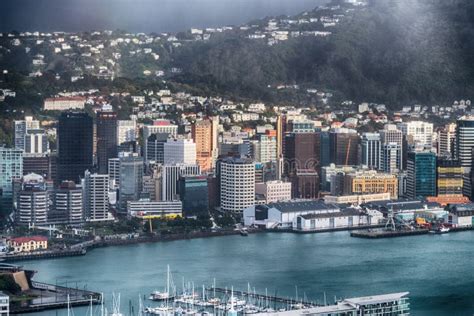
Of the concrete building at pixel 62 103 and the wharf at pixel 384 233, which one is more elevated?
the concrete building at pixel 62 103

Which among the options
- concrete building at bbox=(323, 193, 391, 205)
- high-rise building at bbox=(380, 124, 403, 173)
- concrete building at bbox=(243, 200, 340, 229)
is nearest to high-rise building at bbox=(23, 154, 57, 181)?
concrete building at bbox=(243, 200, 340, 229)

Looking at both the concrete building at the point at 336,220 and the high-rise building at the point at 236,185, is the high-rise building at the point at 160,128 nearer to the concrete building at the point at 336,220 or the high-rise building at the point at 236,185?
the high-rise building at the point at 236,185

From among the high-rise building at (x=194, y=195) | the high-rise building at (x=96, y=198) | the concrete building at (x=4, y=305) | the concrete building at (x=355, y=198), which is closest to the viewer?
the concrete building at (x=4, y=305)

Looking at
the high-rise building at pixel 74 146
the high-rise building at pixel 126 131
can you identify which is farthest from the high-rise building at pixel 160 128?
the high-rise building at pixel 74 146

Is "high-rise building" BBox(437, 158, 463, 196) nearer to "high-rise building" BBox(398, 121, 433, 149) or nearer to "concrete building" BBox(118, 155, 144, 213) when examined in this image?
"high-rise building" BBox(398, 121, 433, 149)

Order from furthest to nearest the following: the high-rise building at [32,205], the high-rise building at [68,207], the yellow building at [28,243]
→ the high-rise building at [68,207], the high-rise building at [32,205], the yellow building at [28,243]

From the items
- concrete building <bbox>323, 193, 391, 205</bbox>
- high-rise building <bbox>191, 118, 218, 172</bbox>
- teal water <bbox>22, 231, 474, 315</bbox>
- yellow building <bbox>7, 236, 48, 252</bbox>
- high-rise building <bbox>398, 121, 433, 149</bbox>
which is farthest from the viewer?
high-rise building <bbox>398, 121, 433, 149</bbox>

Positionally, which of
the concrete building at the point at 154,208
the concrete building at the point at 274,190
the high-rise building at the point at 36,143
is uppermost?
the high-rise building at the point at 36,143
